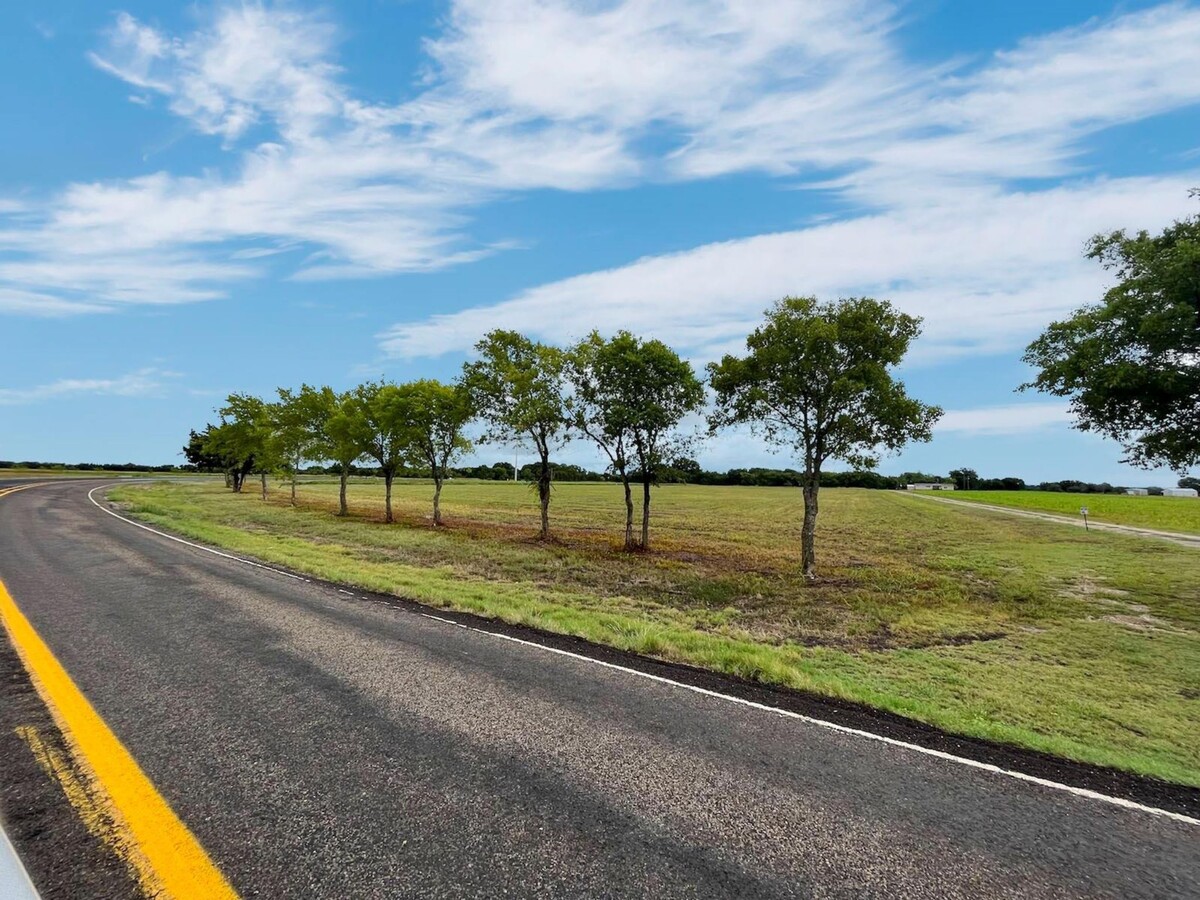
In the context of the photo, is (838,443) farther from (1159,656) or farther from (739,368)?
(1159,656)

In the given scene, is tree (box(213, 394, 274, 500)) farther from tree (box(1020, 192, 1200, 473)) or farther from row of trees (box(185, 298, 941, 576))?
tree (box(1020, 192, 1200, 473))

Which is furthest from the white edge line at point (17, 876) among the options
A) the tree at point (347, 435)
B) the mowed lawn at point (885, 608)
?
the tree at point (347, 435)

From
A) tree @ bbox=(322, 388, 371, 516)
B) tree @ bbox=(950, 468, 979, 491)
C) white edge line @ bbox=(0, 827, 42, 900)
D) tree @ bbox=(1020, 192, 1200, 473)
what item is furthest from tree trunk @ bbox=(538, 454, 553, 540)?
tree @ bbox=(950, 468, 979, 491)

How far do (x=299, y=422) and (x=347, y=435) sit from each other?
11.2m

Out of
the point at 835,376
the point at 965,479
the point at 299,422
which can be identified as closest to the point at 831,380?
the point at 835,376

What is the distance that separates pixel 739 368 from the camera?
20.9 metres

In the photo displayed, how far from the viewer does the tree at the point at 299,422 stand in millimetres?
45812

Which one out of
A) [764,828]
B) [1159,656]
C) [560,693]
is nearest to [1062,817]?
[764,828]

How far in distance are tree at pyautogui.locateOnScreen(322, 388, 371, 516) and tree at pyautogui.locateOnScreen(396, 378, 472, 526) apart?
14.9 ft

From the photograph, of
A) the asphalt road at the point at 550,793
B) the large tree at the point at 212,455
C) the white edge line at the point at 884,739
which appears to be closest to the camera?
the asphalt road at the point at 550,793

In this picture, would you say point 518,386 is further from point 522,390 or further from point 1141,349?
point 1141,349

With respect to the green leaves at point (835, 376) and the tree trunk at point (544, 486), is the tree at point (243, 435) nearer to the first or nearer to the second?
the tree trunk at point (544, 486)

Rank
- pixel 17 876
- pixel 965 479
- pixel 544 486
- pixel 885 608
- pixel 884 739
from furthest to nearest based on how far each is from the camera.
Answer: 1. pixel 965 479
2. pixel 544 486
3. pixel 885 608
4. pixel 884 739
5. pixel 17 876

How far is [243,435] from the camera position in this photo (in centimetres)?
5791
